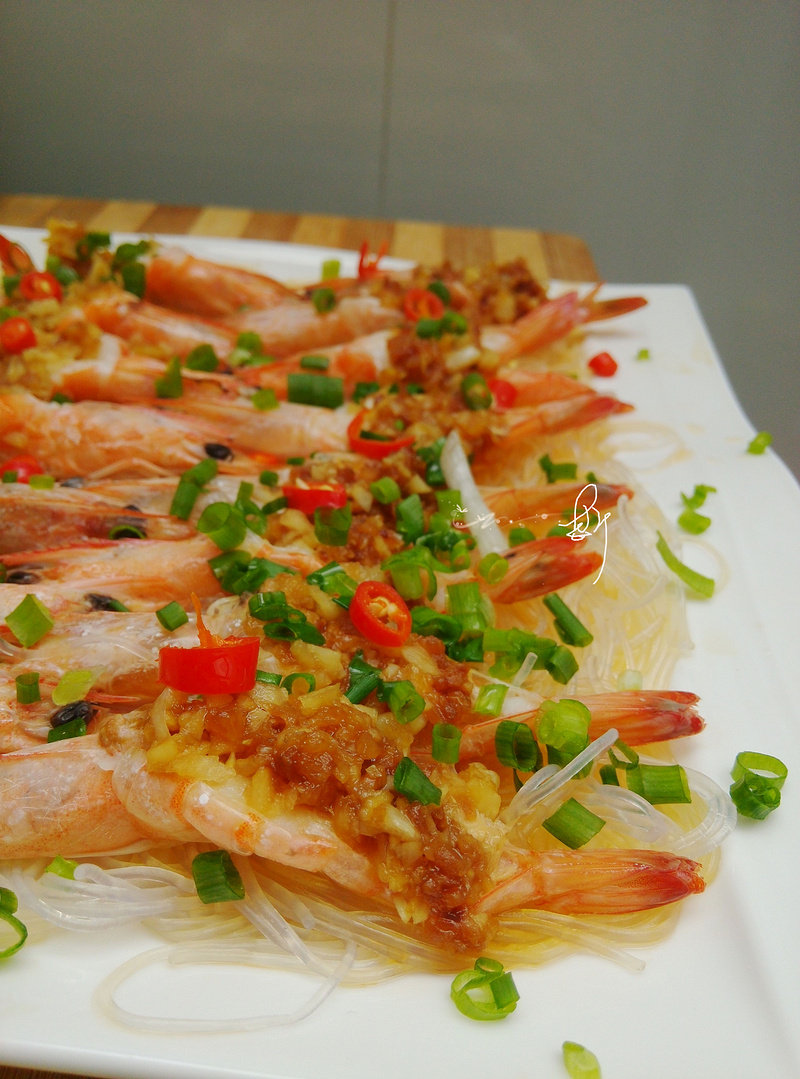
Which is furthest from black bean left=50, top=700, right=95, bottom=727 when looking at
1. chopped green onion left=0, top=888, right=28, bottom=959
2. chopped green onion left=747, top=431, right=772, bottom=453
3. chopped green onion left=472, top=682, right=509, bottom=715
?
Result: chopped green onion left=747, top=431, right=772, bottom=453

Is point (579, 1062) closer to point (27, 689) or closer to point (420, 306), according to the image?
point (27, 689)

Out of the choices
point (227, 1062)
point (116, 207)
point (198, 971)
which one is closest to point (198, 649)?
point (198, 971)

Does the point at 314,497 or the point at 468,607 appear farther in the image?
the point at 314,497

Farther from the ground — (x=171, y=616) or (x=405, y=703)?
(x=171, y=616)

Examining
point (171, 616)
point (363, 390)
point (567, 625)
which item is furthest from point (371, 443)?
point (171, 616)

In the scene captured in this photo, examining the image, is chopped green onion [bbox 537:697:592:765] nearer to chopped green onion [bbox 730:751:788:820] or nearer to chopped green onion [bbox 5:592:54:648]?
chopped green onion [bbox 730:751:788:820]

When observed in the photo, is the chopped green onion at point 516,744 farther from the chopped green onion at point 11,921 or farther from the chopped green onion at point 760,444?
the chopped green onion at point 760,444
